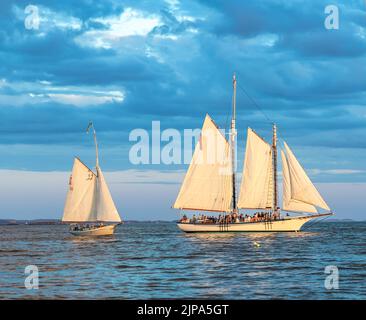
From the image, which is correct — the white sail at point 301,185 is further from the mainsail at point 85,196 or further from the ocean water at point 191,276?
the ocean water at point 191,276

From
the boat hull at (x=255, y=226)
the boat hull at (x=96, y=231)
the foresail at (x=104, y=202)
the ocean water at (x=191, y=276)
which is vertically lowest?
the ocean water at (x=191, y=276)

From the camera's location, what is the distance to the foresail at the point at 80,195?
117188 mm

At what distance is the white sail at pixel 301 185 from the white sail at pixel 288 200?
0.74 m

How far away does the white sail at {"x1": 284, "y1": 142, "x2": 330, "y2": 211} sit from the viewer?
120 metres

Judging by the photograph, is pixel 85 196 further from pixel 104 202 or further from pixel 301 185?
pixel 301 185

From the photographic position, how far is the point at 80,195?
11731cm

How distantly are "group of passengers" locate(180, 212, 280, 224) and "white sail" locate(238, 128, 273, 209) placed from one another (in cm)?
367

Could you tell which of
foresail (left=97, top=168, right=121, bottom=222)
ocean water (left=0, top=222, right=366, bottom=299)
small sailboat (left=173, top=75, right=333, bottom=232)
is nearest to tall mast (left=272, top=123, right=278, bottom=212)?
small sailboat (left=173, top=75, right=333, bottom=232)

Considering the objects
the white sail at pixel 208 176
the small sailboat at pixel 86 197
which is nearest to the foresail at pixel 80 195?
the small sailboat at pixel 86 197

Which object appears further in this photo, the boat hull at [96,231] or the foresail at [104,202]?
the boat hull at [96,231]

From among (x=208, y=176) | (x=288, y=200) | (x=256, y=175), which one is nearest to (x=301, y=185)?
(x=288, y=200)
